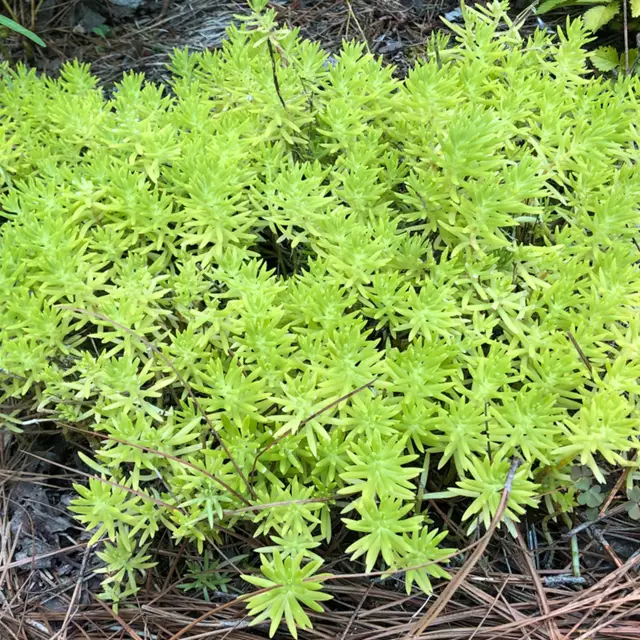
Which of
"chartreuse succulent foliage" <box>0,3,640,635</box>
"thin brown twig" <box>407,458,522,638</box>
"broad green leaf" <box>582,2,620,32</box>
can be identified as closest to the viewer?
"thin brown twig" <box>407,458,522,638</box>

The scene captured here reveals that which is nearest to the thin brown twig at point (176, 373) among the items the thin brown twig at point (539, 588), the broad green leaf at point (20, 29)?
the thin brown twig at point (539, 588)

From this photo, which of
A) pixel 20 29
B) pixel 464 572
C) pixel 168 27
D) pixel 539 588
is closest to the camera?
pixel 464 572

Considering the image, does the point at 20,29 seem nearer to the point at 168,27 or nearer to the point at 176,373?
the point at 168,27

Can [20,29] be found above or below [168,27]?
above

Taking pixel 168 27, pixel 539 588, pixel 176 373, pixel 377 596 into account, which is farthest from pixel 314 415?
pixel 168 27

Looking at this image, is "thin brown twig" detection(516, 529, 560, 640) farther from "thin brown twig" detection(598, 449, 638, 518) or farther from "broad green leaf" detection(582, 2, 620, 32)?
"broad green leaf" detection(582, 2, 620, 32)

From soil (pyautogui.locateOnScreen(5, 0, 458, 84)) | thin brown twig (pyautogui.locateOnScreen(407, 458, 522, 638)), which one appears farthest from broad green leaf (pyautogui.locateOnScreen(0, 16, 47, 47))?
thin brown twig (pyautogui.locateOnScreen(407, 458, 522, 638))

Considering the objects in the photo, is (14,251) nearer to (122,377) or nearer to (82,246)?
(82,246)
